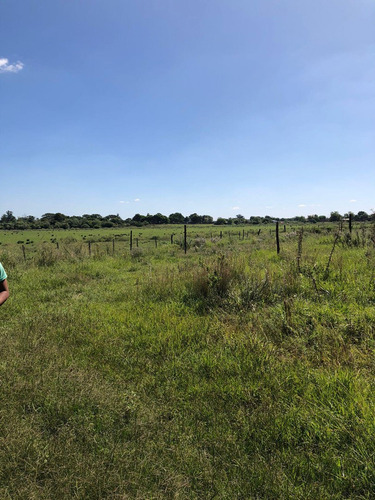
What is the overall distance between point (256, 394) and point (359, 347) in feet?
6.03

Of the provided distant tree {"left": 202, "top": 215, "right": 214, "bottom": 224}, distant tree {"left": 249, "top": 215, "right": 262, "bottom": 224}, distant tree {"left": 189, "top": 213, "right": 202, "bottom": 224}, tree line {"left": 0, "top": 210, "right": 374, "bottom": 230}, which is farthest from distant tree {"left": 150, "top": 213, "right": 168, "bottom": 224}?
distant tree {"left": 249, "top": 215, "right": 262, "bottom": 224}

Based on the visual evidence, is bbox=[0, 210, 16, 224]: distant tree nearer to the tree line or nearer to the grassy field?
the tree line

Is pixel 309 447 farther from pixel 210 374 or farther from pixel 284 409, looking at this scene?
pixel 210 374

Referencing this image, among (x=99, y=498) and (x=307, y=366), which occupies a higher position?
(x=307, y=366)

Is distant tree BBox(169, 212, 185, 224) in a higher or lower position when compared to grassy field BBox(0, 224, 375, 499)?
higher

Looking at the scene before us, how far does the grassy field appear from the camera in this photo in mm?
1947

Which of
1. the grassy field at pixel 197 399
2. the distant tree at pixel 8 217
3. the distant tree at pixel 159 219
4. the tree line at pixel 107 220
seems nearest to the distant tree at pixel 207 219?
the tree line at pixel 107 220

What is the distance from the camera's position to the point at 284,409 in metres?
2.56

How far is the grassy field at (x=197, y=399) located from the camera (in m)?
1.95

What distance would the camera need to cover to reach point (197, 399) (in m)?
2.78

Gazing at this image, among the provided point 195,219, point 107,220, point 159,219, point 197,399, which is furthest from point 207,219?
Result: point 197,399

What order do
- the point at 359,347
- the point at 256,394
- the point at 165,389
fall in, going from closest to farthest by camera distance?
1. the point at 256,394
2. the point at 165,389
3. the point at 359,347

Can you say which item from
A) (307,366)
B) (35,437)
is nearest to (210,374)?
(307,366)

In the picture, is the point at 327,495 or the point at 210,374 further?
the point at 210,374
